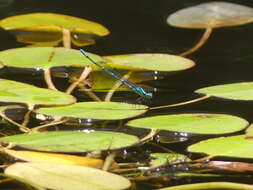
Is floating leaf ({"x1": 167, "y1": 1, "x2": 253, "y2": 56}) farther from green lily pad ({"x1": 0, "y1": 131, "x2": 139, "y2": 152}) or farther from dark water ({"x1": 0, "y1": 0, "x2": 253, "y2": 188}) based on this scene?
green lily pad ({"x1": 0, "y1": 131, "x2": 139, "y2": 152})

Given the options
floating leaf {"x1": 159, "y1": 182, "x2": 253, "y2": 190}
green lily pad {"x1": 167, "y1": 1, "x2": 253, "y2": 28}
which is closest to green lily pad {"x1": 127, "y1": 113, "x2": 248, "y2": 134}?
floating leaf {"x1": 159, "y1": 182, "x2": 253, "y2": 190}

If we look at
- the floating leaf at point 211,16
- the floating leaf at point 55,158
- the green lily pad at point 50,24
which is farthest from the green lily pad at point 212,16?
the floating leaf at point 55,158

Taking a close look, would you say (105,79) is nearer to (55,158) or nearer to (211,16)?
(55,158)

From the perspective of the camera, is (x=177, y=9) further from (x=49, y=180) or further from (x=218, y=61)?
(x=49, y=180)

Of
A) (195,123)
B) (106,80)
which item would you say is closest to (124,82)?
(106,80)

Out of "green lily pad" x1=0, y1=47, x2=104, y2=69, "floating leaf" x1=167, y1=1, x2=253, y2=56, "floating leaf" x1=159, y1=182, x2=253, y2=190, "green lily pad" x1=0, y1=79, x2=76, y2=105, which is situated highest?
"floating leaf" x1=167, y1=1, x2=253, y2=56

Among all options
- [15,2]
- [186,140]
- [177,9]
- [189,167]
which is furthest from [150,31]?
[189,167]
